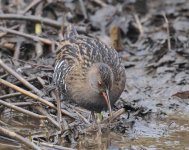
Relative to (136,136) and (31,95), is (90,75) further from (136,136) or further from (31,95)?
(136,136)

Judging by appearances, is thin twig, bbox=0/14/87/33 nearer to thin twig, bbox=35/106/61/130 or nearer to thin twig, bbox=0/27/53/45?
thin twig, bbox=0/27/53/45

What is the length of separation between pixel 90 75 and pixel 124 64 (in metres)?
2.08

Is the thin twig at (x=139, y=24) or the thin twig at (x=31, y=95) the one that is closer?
the thin twig at (x=31, y=95)

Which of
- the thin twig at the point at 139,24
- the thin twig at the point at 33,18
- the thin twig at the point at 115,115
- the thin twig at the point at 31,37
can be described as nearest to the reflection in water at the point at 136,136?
the thin twig at the point at 115,115

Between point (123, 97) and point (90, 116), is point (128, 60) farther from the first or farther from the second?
point (90, 116)

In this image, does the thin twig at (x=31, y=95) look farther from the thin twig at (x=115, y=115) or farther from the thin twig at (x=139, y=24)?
the thin twig at (x=139, y=24)

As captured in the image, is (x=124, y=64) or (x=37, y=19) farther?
(x=37, y=19)

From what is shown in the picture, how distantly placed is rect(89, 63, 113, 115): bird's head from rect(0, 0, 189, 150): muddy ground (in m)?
0.35

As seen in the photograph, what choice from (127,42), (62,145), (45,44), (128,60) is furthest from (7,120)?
(127,42)

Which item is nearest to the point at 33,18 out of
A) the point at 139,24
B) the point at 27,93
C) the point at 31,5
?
the point at 31,5

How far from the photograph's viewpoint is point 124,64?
335 inches

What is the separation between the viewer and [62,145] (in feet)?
19.6

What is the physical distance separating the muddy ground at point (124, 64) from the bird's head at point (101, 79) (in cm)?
35

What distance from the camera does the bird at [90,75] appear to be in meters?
6.30
